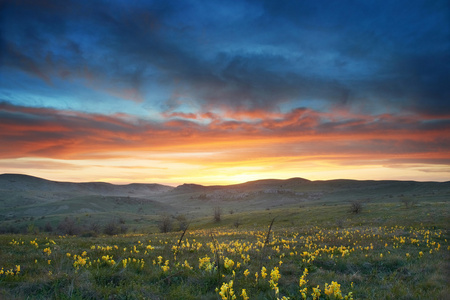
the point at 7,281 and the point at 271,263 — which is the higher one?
the point at 7,281

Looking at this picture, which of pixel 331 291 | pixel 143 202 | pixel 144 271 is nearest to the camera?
pixel 331 291

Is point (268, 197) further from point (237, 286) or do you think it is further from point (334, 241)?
point (237, 286)

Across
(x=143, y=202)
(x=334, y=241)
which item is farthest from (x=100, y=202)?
(x=334, y=241)

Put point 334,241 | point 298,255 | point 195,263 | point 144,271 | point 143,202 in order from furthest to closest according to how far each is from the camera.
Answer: point 143,202, point 334,241, point 298,255, point 195,263, point 144,271

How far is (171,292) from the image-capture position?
229 inches

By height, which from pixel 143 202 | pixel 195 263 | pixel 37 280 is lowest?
pixel 143 202

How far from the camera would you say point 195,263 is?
8531 mm

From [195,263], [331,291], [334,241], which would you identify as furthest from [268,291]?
[334,241]

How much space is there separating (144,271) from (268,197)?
141 meters

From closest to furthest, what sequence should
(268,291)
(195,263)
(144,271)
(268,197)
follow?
(268,291) → (144,271) → (195,263) → (268,197)

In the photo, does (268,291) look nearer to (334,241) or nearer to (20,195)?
(334,241)

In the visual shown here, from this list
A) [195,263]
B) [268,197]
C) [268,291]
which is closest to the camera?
[268,291]

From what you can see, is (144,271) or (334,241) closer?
(144,271)

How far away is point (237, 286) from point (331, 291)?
2222mm
